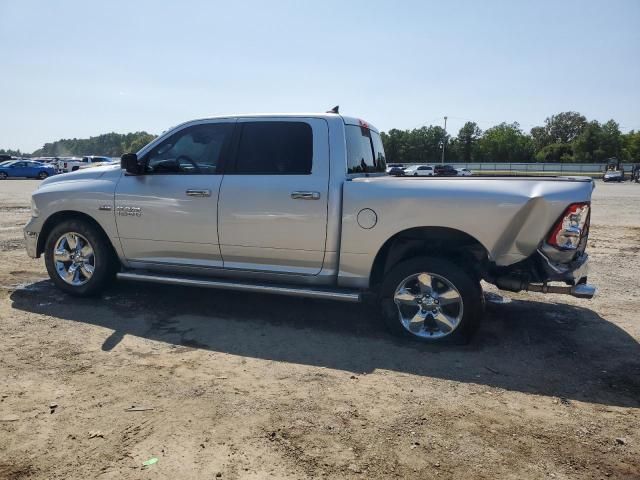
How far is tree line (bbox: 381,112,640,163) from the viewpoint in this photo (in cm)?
8956

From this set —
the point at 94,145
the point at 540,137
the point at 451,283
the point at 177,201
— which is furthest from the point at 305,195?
the point at 94,145

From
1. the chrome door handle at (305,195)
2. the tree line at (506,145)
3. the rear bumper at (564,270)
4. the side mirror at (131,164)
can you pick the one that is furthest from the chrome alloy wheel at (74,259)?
the tree line at (506,145)

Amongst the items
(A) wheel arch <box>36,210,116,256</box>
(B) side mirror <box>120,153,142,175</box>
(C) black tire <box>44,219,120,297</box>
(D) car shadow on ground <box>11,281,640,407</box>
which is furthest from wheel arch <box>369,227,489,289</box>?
(A) wheel arch <box>36,210,116,256</box>

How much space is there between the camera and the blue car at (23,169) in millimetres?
38353

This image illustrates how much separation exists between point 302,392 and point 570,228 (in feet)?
7.93

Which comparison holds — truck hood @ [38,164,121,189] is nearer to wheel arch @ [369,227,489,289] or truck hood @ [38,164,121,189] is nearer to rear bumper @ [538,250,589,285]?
wheel arch @ [369,227,489,289]

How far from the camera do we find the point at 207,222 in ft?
15.9

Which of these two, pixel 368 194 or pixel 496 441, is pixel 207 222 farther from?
pixel 496 441

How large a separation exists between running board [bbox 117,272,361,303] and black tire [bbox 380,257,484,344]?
311mm

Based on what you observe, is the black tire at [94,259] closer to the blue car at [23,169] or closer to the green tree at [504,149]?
the blue car at [23,169]

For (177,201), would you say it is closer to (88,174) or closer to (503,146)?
(88,174)

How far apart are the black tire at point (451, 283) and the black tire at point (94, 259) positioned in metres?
3.14

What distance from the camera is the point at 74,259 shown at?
18.0 ft

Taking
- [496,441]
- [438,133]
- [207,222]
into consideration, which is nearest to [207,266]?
[207,222]
